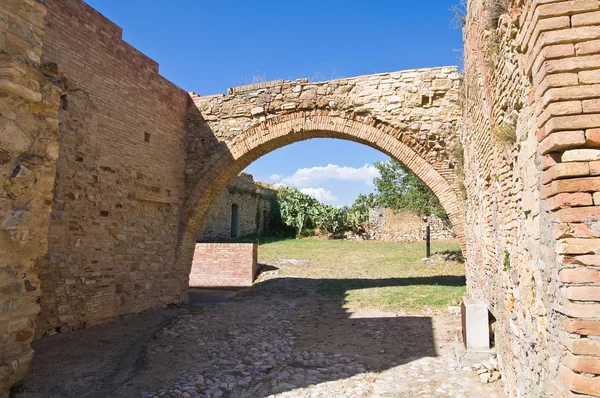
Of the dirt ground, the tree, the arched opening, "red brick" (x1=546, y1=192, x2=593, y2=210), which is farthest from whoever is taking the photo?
the arched opening

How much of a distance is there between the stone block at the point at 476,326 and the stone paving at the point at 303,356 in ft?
1.12

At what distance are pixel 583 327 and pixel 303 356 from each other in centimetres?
403

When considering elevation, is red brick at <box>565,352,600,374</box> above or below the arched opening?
below

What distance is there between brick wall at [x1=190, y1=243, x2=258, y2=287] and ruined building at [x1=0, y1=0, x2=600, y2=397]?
3.29 m

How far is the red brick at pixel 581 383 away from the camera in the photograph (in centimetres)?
182

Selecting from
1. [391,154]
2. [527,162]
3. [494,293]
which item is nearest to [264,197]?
[391,154]

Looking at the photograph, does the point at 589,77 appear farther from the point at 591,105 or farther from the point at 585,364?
the point at 585,364

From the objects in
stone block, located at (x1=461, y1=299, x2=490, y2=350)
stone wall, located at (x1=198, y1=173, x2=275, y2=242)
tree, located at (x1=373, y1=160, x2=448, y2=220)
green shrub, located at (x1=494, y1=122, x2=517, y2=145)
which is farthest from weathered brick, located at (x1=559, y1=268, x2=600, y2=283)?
stone wall, located at (x1=198, y1=173, x2=275, y2=242)

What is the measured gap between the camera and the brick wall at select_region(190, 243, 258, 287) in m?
12.2

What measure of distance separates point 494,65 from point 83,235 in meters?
6.17

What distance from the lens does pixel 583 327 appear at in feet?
6.09

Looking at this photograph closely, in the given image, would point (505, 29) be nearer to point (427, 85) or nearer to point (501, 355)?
point (501, 355)

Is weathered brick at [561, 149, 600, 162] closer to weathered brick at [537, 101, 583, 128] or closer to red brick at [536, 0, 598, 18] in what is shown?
weathered brick at [537, 101, 583, 128]

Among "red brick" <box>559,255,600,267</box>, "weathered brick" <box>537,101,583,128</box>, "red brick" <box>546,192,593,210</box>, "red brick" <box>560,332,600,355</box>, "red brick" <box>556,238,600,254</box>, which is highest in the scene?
"weathered brick" <box>537,101,583,128</box>
